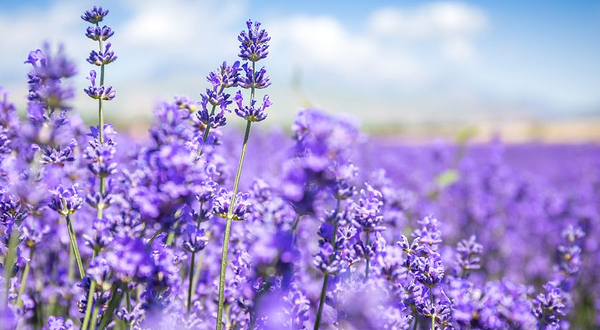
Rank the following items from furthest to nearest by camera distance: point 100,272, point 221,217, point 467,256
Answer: point 467,256 < point 221,217 < point 100,272

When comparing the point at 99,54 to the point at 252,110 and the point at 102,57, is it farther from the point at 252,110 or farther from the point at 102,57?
the point at 252,110

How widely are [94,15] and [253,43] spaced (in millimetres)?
544

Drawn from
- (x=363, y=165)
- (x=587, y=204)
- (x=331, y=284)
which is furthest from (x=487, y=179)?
(x=331, y=284)

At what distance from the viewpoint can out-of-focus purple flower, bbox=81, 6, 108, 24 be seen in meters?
1.55

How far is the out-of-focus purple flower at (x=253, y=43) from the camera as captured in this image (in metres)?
1.55

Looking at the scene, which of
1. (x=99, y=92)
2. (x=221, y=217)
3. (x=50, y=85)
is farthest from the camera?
(x=221, y=217)

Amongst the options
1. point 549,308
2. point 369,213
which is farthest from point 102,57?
point 549,308

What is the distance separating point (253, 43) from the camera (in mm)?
1568

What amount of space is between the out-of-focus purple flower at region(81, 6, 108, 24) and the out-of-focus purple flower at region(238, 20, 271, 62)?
0.48m

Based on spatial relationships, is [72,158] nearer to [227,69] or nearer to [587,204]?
[227,69]

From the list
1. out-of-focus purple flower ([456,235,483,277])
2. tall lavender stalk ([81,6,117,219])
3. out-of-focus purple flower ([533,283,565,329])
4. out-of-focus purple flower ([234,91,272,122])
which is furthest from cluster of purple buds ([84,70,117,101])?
out-of-focus purple flower ([533,283,565,329])

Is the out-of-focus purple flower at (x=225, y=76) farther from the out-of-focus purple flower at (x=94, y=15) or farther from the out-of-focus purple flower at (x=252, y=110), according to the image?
the out-of-focus purple flower at (x=94, y=15)

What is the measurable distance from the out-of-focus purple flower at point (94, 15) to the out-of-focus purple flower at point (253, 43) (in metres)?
0.48

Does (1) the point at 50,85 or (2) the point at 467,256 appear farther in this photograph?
(2) the point at 467,256
